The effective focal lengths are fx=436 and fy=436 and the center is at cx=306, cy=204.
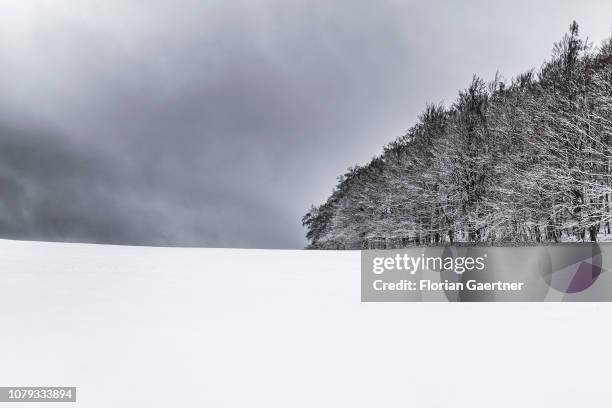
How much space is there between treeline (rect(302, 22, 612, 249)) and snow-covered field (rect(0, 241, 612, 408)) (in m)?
15.6

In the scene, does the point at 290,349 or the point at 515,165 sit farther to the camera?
the point at 515,165

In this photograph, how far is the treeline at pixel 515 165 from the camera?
853 inches

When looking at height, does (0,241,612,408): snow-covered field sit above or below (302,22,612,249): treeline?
below

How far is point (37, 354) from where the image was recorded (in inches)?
179

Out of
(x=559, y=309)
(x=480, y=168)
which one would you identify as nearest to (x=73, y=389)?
(x=559, y=309)

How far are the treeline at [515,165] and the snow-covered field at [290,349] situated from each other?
51.2 ft

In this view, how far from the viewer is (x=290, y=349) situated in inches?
197

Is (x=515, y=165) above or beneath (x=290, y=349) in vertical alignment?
above

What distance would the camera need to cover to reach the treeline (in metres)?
21.7

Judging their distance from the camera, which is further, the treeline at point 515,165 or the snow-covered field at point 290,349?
the treeline at point 515,165

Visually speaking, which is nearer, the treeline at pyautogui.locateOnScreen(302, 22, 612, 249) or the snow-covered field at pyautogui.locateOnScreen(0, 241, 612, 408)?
the snow-covered field at pyautogui.locateOnScreen(0, 241, 612, 408)

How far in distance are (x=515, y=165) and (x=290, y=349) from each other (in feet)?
79.5

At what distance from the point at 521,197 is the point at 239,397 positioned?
24.2 meters

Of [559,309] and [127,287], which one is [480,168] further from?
[127,287]
